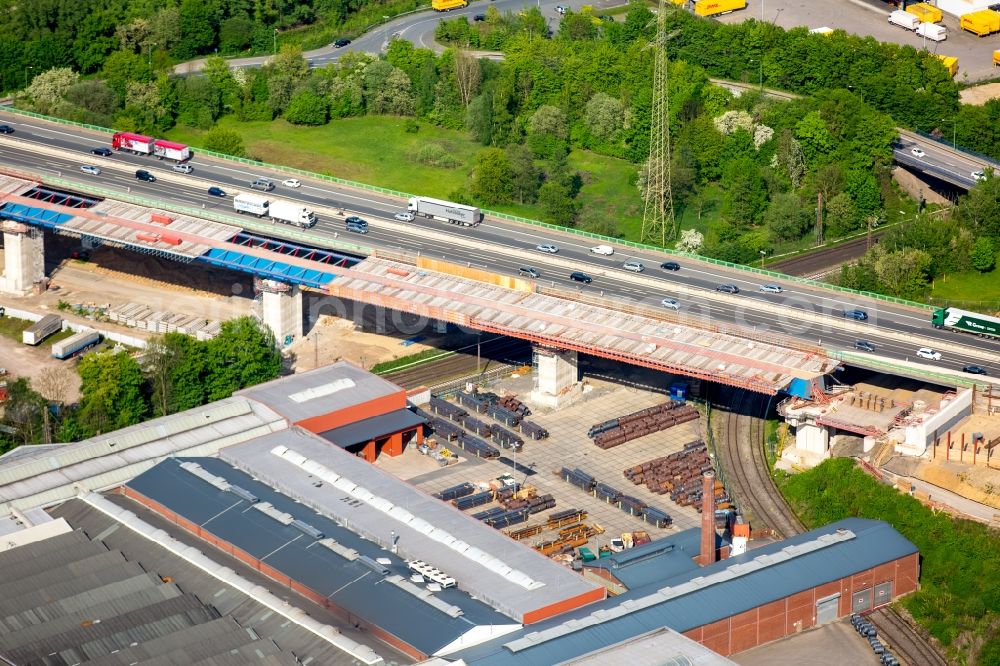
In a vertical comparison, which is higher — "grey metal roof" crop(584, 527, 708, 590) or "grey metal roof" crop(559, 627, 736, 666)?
"grey metal roof" crop(559, 627, 736, 666)

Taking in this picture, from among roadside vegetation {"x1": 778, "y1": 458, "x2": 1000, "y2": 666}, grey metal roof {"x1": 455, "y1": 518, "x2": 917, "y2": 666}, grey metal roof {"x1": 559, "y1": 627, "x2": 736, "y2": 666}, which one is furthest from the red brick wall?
grey metal roof {"x1": 559, "y1": 627, "x2": 736, "y2": 666}

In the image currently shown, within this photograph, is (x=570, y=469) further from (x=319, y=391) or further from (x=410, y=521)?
(x=410, y=521)

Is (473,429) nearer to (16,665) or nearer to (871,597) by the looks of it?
(871,597)

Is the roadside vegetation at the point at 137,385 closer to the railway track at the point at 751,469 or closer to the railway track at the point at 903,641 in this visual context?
the railway track at the point at 751,469

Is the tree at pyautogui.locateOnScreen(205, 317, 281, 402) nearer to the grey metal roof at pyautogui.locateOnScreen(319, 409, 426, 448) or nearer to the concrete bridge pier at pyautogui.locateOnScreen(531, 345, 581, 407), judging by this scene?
the grey metal roof at pyautogui.locateOnScreen(319, 409, 426, 448)

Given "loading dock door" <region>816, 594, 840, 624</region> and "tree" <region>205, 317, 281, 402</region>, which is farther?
"tree" <region>205, 317, 281, 402</region>

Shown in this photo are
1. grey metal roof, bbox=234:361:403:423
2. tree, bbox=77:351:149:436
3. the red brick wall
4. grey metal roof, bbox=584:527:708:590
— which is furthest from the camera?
tree, bbox=77:351:149:436

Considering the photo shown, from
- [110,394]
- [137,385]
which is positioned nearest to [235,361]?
[137,385]
